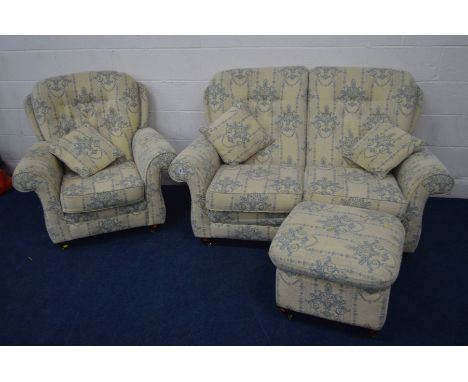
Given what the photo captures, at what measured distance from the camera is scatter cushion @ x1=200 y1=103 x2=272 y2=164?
2.49 m

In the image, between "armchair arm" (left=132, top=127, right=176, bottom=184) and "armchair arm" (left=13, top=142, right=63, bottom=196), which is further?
"armchair arm" (left=132, top=127, right=176, bottom=184)

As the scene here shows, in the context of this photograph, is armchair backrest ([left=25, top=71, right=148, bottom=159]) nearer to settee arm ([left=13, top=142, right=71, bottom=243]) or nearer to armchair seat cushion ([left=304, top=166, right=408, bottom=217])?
settee arm ([left=13, top=142, right=71, bottom=243])

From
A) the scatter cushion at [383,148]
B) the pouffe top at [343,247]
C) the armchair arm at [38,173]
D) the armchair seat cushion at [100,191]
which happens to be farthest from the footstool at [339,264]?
the armchair arm at [38,173]

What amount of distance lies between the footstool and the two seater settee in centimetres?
32

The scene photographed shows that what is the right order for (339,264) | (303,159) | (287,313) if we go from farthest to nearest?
(303,159) < (287,313) < (339,264)

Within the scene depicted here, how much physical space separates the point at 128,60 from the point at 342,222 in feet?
6.78

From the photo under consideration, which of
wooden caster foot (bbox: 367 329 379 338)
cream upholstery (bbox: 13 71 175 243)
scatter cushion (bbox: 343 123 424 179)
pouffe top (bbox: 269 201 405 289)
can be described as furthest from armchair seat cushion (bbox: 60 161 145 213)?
wooden caster foot (bbox: 367 329 379 338)

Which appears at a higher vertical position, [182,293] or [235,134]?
[235,134]

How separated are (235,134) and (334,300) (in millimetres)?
1249

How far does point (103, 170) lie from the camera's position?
255 centimetres

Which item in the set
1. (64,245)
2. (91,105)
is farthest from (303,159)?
(64,245)

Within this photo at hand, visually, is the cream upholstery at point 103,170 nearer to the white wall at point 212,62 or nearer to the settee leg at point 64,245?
the settee leg at point 64,245

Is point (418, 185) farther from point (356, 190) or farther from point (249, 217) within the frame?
point (249, 217)

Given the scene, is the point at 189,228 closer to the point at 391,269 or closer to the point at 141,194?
the point at 141,194
